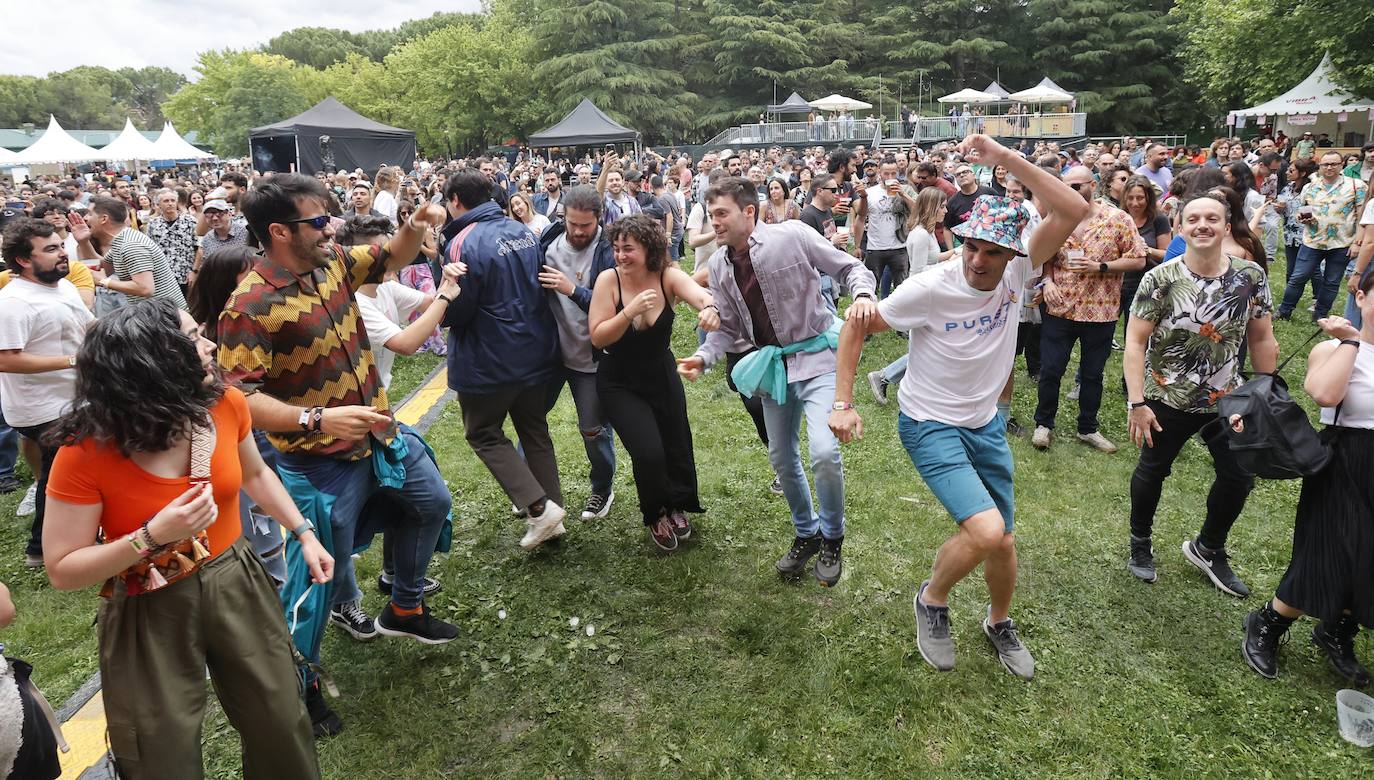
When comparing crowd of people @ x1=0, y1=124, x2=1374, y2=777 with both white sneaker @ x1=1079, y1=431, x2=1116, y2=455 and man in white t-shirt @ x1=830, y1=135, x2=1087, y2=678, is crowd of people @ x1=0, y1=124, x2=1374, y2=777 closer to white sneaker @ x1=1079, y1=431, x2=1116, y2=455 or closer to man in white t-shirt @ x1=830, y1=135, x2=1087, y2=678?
man in white t-shirt @ x1=830, y1=135, x2=1087, y2=678

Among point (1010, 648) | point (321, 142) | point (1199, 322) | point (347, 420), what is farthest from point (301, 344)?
point (321, 142)

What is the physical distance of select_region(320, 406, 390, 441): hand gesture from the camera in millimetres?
3014

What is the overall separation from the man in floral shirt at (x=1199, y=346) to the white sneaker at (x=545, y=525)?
2.92 m

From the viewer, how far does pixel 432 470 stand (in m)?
3.64

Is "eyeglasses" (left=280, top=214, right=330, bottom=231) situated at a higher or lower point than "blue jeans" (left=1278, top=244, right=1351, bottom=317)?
higher

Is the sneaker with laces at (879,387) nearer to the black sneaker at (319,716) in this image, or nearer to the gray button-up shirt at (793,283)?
the gray button-up shirt at (793,283)

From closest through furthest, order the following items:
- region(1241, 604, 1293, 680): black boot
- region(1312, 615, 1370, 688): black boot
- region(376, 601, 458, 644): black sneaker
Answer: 1. region(1312, 615, 1370, 688): black boot
2. region(1241, 604, 1293, 680): black boot
3. region(376, 601, 458, 644): black sneaker

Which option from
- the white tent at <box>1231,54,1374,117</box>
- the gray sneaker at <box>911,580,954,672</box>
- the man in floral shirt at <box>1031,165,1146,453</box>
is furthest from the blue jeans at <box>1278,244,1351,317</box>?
the white tent at <box>1231,54,1374,117</box>

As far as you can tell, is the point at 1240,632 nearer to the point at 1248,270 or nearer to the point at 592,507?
the point at 1248,270

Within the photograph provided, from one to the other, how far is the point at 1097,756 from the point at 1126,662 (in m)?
0.70

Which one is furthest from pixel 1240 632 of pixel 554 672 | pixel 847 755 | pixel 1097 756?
pixel 554 672

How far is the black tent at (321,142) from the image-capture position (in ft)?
79.2

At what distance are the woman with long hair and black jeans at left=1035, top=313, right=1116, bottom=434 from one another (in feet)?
8.88

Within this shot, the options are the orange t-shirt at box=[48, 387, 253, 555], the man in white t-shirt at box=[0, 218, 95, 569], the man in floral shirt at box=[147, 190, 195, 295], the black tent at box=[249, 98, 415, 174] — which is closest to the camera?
the orange t-shirt at box=[48, 387, 253, 555]
